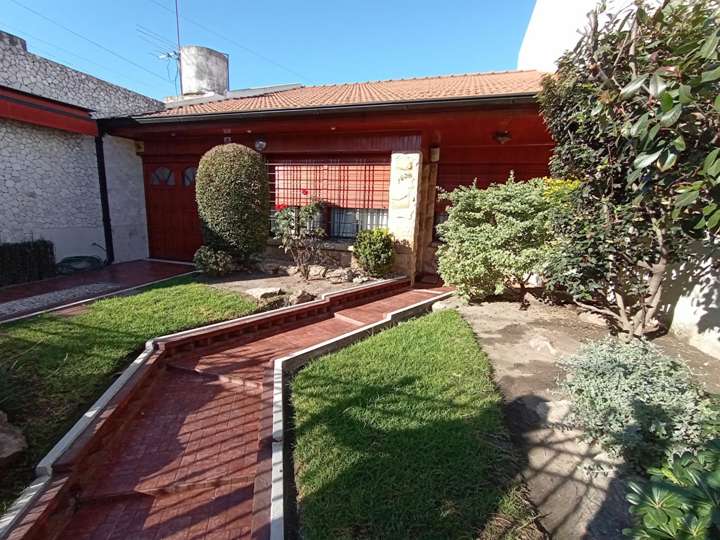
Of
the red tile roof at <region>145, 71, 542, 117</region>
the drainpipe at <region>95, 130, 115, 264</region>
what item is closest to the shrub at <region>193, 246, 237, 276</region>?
the red tile roof at <region>145, 71, 542, 117</region>

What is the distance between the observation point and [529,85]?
6.23 metres

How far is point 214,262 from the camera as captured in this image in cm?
680

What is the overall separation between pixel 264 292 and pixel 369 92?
587 cm

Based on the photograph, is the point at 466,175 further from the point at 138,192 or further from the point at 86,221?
the point at 86,221

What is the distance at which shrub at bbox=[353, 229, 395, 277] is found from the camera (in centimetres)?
682

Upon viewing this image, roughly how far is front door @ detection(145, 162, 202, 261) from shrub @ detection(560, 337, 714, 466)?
30.8 feet

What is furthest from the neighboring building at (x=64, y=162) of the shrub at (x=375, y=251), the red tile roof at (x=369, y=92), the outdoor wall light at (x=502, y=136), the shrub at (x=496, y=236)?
the outdoor wall light at (x=502, y=136)

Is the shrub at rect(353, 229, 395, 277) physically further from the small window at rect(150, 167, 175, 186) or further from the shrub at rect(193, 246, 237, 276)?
the small window at rect(150, 167, 175, 186)

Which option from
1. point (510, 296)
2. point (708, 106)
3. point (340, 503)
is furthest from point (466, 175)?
point (340, 503)

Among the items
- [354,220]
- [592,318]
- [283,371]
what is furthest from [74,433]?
[592,318]

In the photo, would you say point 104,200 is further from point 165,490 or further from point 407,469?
point 407,469

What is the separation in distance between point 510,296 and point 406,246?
2.39 meters

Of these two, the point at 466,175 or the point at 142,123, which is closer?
the point at 142,123

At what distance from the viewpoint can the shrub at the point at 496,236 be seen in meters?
5.13
